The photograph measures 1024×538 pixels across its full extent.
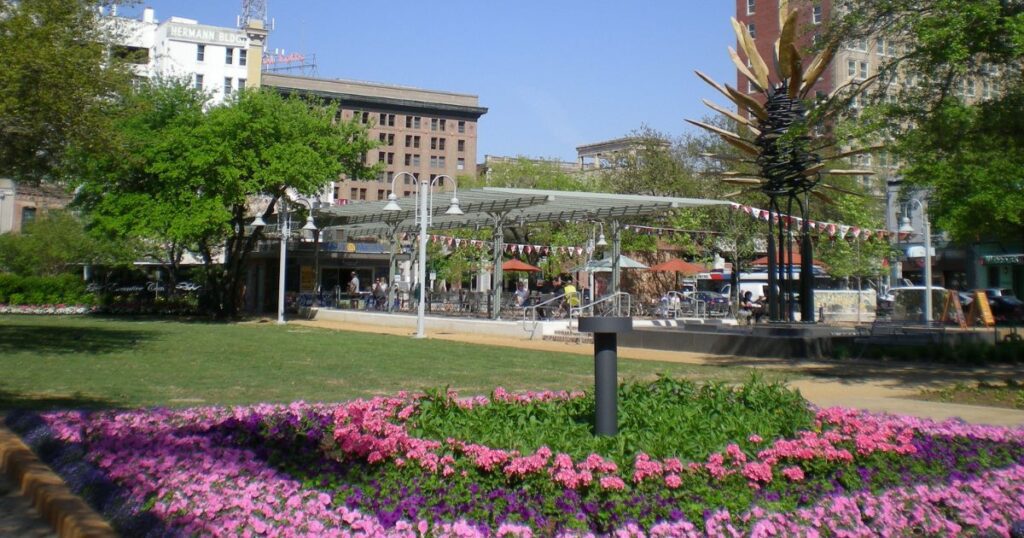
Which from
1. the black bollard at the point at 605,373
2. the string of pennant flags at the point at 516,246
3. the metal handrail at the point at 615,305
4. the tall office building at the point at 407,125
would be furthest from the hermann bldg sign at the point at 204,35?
the black bollard at the point at 605,373

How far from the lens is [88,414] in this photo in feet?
30.3

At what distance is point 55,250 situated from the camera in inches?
2061

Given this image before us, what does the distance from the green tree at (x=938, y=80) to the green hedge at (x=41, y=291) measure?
38214 millimetres

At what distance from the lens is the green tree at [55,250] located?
5200 cm

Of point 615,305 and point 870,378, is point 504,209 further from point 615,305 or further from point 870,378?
point 870,378

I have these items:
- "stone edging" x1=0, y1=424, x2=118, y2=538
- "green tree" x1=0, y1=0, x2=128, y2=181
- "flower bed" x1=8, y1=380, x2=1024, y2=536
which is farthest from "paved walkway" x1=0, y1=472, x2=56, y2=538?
"green tree" x1=0, y1=0, x2=128, y2=181

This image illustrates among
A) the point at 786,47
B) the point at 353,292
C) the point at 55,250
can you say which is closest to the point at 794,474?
the point at 786,47

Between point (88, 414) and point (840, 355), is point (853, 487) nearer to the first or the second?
point (88, 414)

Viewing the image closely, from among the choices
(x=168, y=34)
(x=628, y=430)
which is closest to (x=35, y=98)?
(x=628, y=430)

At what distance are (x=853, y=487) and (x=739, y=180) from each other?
20217mm

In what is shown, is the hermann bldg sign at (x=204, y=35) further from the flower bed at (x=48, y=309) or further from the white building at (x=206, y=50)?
the flower bed at (x=48, y=309)

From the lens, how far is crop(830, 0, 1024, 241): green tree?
13984 mm

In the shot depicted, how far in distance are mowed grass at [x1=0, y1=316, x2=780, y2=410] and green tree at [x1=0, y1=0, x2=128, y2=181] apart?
14.4ft

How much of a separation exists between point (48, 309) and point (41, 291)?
72.5 inches
